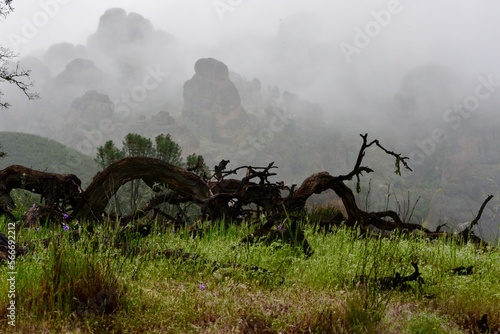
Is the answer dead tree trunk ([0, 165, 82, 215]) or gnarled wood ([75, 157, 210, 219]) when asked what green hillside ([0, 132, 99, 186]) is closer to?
dead tree trunk ([0, 165, 82, 215])

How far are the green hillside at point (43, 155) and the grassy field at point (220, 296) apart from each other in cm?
11829

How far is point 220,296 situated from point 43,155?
134897 mm

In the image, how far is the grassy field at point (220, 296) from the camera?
3.24 m

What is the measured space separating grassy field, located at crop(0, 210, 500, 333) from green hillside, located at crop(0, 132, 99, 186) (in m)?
118

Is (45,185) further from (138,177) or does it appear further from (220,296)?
(220,296)

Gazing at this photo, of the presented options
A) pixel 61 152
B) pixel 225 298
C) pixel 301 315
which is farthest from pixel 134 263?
pixel 61 152

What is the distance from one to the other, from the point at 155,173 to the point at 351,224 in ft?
14.0

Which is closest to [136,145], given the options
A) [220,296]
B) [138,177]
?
[138,177]

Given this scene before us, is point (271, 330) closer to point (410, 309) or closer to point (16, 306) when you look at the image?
point (410, 309)

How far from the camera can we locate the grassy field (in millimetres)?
3244

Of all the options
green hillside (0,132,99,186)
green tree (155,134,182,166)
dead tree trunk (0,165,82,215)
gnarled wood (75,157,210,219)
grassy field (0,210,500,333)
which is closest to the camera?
grassy field (0,210,500,333)

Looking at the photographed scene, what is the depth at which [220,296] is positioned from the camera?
3848mm

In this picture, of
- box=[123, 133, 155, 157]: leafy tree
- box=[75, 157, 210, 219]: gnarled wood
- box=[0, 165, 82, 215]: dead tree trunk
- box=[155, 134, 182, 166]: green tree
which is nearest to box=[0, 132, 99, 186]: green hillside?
box=[155, 134, 182, 166]: green tree

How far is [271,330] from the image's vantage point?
10.6ft
